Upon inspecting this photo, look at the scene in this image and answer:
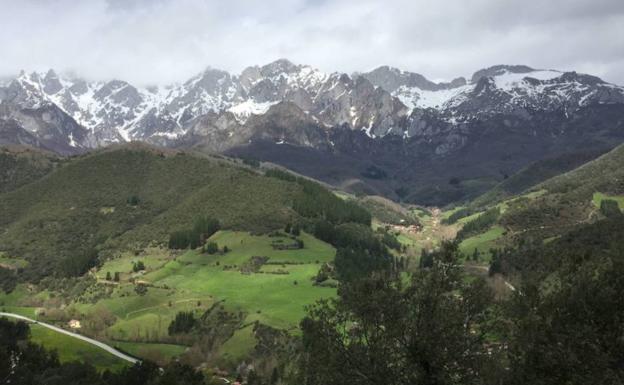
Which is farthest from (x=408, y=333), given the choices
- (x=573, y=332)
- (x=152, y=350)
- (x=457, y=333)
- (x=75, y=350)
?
(x=75, y=350)

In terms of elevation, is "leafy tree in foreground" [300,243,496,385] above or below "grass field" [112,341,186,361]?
above

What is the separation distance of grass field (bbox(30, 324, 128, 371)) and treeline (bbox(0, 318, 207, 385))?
15.9m

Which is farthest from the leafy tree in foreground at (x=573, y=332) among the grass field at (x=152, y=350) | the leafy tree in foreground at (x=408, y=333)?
the grass field at (x=152, y=350)

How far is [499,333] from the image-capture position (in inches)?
1939

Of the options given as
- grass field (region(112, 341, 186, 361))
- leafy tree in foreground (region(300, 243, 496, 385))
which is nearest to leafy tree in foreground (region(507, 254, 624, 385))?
leafy tree in foreground (region(300, 243, 496, 385))

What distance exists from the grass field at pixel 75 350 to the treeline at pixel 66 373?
52.1 ft

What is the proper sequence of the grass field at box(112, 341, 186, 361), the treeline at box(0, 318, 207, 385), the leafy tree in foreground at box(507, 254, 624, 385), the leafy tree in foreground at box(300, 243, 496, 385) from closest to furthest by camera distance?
the leafy tree in foreground at box(507, 254, 624, 385), the leafy tree in foreground at box(300, 243, 496, 385), the treeline at box(0, 318, 207, 385), the grass field at box(112, 341, 186, 361)

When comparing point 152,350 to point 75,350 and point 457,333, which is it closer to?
point 75,350

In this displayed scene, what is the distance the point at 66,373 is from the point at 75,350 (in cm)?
5233

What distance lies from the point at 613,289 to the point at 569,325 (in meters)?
4.31

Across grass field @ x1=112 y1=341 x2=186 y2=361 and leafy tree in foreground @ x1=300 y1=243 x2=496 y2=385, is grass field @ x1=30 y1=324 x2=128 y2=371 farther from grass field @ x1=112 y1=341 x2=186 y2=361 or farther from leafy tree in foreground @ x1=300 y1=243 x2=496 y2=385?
leafy tree in foreground @ x1=300 y1=243 x2=496 y2=385

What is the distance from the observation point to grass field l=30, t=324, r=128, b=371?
165625mm

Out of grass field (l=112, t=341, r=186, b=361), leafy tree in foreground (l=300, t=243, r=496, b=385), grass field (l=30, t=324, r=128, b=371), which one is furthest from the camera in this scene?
grass field (l=112, t=341, r=186, b=361)

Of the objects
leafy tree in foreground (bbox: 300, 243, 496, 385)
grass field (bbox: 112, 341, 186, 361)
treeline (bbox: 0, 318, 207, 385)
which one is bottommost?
grass field (bbox: 112, 341, 186, 361)
